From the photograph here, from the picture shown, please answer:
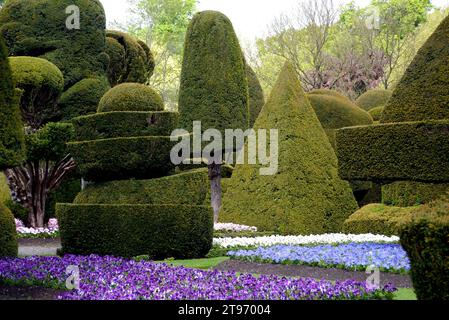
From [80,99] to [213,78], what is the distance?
4.49 meters

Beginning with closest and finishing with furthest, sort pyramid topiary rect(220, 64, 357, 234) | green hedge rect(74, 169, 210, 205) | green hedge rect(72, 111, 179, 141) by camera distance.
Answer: green hedge rect(74, 169, 210, 205) → green hedge rect(72, 111, 179, 141) → pyramid topiary rect(220, 64, 357, 234)

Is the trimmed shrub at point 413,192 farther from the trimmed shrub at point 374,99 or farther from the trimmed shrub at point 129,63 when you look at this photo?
A: the trimmed shrub at point 129,63

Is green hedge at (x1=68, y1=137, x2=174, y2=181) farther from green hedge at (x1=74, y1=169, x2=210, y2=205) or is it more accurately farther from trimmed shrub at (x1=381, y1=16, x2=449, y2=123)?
trimmed shrub at (x1=381, y1=16, x2=449, y2=123)

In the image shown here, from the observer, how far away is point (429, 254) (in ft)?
20.2

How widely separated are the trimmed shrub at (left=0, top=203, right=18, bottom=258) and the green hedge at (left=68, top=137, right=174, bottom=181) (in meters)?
3.21

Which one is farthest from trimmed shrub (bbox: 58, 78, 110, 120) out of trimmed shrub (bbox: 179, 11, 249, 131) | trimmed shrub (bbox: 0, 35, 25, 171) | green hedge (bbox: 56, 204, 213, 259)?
trimmed shrub (bbox: 0, 35, 25, 171)

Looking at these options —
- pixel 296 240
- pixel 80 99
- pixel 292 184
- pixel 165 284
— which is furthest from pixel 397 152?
pixel 80 99

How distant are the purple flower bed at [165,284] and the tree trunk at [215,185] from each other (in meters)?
10.3

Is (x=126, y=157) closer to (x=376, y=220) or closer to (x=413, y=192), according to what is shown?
(x=376, y=220)

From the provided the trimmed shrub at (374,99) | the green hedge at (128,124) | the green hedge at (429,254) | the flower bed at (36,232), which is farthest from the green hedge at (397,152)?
the trimmed shrub at (374,99)

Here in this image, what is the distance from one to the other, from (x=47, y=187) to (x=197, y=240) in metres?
7.45

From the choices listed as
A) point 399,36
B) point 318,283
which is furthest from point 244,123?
point 399,36

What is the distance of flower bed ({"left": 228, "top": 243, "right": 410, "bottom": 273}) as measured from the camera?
982 centimetres

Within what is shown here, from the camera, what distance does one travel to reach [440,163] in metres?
13.4
